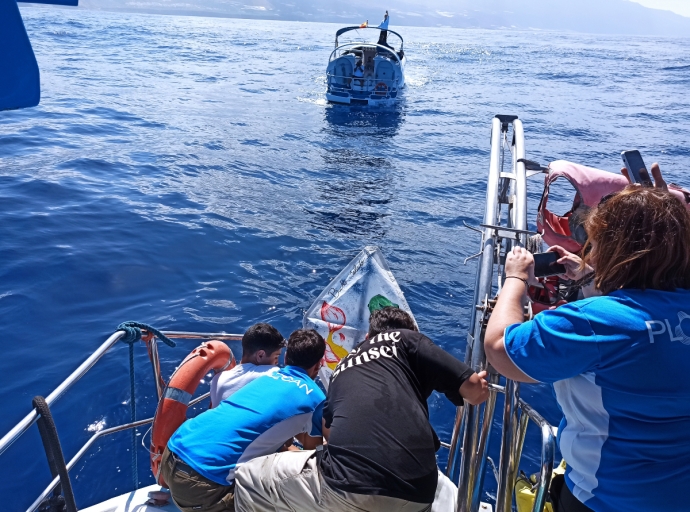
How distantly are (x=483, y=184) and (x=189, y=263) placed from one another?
874 cm

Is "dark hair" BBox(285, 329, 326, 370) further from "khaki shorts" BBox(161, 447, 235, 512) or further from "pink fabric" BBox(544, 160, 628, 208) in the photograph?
"pink fabric" BBox(544, 160, 628, 208)

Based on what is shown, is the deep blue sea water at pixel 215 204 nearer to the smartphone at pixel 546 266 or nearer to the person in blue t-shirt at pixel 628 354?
the smartphone at pixel 546 266

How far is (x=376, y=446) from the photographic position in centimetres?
215

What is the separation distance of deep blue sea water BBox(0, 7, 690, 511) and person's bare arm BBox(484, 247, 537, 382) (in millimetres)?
3670

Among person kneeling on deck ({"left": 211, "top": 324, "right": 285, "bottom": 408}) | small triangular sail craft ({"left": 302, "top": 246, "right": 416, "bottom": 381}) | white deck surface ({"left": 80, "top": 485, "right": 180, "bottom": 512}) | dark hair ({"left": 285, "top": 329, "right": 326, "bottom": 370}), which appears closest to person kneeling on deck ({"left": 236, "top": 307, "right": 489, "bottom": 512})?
dark hair ({"left": 285, "top": 329, "right": 326, "bottom": 370})

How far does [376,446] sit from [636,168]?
175cm

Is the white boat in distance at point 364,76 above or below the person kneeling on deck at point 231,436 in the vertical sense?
above

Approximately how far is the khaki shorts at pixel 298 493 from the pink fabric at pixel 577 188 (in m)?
1.57

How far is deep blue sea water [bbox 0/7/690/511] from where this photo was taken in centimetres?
625

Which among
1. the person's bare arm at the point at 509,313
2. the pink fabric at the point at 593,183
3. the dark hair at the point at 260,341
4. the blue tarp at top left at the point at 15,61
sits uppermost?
the blue tarp at top left at the point at 15,61

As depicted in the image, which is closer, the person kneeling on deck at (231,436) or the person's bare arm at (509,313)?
the person's bare arm at (509,313)

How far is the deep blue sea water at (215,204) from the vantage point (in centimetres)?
625

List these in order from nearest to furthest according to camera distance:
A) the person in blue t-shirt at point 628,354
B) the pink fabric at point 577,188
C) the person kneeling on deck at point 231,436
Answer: the person in blue t-shirt at point 628,354 → the person kneeling on deck at point 231,436 → the pink fabric at point 577,188

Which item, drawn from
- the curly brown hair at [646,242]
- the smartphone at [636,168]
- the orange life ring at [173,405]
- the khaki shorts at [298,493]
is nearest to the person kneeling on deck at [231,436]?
the khaki shorts at [298,493]
